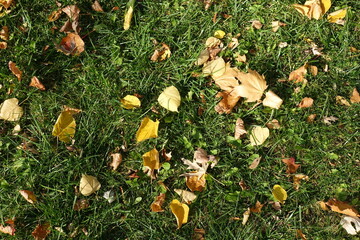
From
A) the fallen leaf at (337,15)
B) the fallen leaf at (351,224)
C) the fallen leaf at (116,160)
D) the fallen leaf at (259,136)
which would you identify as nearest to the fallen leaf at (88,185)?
the fallen leaf at (116,160)

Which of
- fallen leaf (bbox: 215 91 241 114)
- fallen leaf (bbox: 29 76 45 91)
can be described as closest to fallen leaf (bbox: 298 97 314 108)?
fallen leaf (bbox: 215 91 241 114)

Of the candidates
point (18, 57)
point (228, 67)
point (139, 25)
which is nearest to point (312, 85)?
point (228, 67)

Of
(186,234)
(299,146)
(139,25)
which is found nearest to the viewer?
(186,234)

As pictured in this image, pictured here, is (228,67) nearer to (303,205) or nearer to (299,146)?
(299,146)

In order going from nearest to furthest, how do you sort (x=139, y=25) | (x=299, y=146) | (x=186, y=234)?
(x=186, y=234), (x=299, y=146), (x=139, y=25)

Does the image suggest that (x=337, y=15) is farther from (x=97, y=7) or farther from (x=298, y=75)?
(x=97, y=7)
